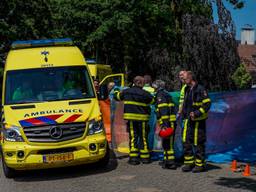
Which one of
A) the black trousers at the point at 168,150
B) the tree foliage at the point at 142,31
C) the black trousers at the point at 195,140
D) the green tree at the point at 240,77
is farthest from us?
the green tree at the point at 240,77

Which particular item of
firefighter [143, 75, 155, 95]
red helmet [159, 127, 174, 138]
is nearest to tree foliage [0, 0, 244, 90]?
firefighter [143, 75, 155, 95]

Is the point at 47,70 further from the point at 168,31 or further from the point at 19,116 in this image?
the point at 168,31

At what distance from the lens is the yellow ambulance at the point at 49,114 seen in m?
9.14

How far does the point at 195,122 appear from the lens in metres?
9.45

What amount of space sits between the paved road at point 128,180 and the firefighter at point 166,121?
0.24 metres

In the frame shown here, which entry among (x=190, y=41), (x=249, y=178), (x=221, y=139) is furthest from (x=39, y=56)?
(x=190, y=41)

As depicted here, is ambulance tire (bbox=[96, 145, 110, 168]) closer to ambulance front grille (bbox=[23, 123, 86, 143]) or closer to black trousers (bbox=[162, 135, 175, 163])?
ambulance front grille (bbox=[23, 123, 86, 143])

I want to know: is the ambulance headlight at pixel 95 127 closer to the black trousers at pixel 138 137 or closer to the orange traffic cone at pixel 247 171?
the black trousers at pixel 138 137

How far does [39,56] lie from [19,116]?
5.62 ft

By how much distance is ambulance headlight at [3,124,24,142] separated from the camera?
9.13 m

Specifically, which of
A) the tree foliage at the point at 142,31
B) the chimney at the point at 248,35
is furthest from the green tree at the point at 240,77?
the chimney at the point at 248,35

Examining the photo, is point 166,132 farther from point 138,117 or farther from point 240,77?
point 240,77

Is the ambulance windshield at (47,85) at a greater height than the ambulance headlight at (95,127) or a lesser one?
greater

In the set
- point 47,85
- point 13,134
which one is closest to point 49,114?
point 13,134
